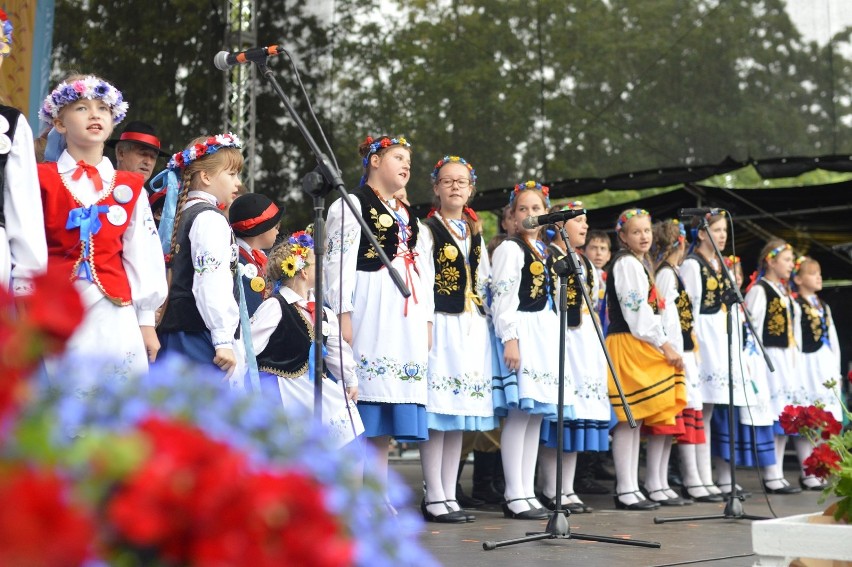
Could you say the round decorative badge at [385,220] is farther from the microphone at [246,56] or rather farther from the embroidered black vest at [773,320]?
the embroidered black vest at [773,320]

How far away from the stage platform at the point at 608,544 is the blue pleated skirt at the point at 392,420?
1.52 ft

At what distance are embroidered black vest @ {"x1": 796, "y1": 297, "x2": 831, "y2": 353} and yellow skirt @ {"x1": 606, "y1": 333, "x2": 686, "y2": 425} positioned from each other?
2481mm

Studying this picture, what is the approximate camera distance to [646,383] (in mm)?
6367

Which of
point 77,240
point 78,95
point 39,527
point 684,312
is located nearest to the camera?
point 39,527

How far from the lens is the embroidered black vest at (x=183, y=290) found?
379 centimetres

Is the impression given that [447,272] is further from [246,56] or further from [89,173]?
[89,173]

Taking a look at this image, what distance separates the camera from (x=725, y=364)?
721 cm

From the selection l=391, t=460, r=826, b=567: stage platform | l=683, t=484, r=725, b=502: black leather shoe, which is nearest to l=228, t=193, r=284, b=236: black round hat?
l=391, t=460, r=826, b=567: stage platform

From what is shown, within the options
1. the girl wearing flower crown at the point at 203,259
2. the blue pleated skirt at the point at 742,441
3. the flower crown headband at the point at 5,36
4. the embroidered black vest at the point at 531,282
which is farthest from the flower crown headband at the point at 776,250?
the flower crown headband at the point at 5,36

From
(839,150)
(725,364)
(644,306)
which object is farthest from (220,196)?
(839,150)

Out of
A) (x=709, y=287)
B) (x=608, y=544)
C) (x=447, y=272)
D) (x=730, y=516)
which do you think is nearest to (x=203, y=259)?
(x=447, y=272)

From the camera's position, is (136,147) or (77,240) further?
(136,147)

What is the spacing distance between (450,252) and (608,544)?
169 cm

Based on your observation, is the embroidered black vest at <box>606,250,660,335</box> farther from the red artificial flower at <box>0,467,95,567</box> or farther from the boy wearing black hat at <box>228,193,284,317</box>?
the red artificial flower at <box>0,467,95,567</box>
